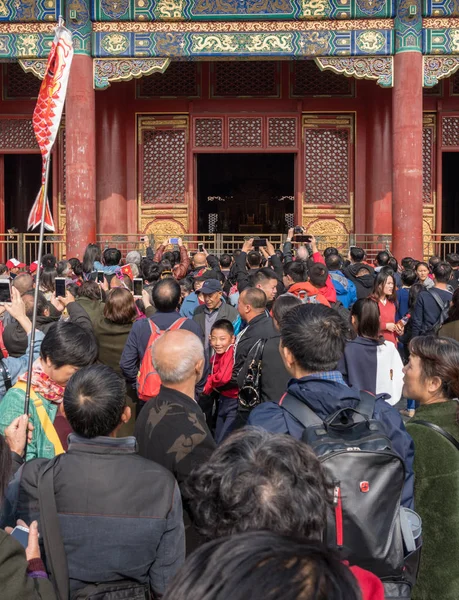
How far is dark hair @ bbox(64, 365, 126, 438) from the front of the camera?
2.66 m

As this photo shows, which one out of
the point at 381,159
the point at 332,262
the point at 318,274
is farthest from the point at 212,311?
the point at 381,159

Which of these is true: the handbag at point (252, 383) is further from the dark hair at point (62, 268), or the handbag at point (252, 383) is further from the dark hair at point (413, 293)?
the dark hair at point (62, 268)

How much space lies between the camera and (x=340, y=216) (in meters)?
16.2

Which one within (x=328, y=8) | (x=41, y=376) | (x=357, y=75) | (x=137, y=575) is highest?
(x=328, y=8)

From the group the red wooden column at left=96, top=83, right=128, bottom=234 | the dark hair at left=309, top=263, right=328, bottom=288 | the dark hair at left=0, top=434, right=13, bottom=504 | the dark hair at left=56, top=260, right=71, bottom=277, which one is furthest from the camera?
the red wooden column at left=96, top=83, right=128, bottom=234

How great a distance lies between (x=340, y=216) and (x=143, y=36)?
5.47m

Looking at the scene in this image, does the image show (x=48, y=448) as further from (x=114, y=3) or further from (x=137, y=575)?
(x=114, y=3)

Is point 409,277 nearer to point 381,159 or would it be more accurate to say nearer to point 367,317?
point 367,317

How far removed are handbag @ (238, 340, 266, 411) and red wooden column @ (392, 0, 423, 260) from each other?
996 cm

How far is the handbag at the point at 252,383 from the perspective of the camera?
421cm

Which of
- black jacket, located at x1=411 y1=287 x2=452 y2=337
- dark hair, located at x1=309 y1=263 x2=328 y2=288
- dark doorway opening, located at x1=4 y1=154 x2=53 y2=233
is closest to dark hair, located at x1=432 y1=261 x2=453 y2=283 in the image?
black jacket, located at x1=411 y1=287 x2=452 y2=337

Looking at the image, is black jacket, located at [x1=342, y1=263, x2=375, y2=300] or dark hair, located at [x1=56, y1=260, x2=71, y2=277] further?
black jacket, located at [x1=342, y1=263, x2=375, y2=300]

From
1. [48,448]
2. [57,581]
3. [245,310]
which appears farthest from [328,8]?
[57,581]

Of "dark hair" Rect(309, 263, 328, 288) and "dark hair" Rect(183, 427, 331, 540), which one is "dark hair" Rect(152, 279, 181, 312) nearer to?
"dark hair" Rect(309, 263, 328, 288)
